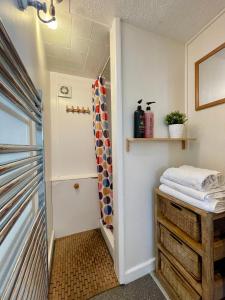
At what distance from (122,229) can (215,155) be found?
3.36 ft

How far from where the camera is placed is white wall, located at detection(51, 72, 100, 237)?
1.87 meters

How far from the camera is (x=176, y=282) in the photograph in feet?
3.37

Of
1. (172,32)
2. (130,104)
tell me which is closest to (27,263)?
(130,104)

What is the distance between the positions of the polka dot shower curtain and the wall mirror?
0.98m

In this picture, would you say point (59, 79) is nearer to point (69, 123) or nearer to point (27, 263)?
point (69, 123)

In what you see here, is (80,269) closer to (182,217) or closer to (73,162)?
(182,217)

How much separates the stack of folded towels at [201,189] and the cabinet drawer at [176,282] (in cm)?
57

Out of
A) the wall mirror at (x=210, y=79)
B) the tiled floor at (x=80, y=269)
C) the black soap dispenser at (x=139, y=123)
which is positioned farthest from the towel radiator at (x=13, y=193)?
the wall mirror at (x=210, y=79)

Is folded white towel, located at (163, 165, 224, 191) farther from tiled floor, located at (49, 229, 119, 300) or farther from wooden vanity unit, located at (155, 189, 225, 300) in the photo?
tiled floor, located at (49, 229, 119, 300)

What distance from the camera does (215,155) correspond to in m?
1.20

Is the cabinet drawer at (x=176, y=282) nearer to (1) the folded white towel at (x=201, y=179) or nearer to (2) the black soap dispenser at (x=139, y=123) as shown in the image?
(1) the folded white towel at (x=201, y=179)

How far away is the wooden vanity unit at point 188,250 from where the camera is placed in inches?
31.5

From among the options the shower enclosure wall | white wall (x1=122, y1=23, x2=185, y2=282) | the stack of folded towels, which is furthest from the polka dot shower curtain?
the stack of folded towels

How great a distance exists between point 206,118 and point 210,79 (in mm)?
339
